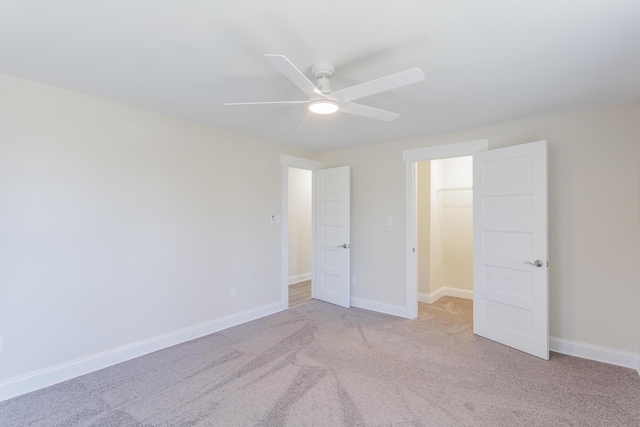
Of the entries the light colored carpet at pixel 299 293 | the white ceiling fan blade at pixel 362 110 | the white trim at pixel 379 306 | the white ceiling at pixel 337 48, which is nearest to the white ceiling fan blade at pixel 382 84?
the white ceiling fan blade at pixel 362 110

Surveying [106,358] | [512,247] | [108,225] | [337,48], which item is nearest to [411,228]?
[512,247]

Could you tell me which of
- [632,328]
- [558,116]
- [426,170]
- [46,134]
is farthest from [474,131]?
[46,134]

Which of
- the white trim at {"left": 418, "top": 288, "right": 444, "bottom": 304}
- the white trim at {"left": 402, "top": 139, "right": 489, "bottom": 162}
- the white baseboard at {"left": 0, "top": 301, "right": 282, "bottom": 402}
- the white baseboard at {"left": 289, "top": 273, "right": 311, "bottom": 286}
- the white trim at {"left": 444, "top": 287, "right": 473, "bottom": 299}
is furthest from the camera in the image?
the white baseboard at {"left": 289, "top": 273, "right": 311, "bottom": 286}

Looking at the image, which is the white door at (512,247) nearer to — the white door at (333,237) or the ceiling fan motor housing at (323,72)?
the white door at (333,237)

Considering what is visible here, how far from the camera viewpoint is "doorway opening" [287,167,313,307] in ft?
20.4

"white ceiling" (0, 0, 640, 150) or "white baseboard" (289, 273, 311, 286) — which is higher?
"white ceiling" (0, 0, 640, 150)

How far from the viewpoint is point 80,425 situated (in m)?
2.02

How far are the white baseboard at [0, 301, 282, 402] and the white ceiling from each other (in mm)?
2281

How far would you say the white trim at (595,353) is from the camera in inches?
110

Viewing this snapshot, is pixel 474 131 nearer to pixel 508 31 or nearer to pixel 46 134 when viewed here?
pixel 508 31

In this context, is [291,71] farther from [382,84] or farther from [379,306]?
[379,306]

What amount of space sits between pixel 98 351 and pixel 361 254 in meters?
3.24

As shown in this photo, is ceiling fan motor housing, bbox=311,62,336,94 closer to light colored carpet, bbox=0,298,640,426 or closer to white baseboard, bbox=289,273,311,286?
light colored carpet, bbox=0,298,640,426

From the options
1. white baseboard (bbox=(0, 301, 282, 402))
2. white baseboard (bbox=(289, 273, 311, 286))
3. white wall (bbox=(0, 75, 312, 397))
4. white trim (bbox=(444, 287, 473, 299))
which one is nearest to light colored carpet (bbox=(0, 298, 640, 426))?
white baseboard (bbox=(0, 301, 282, 402))
